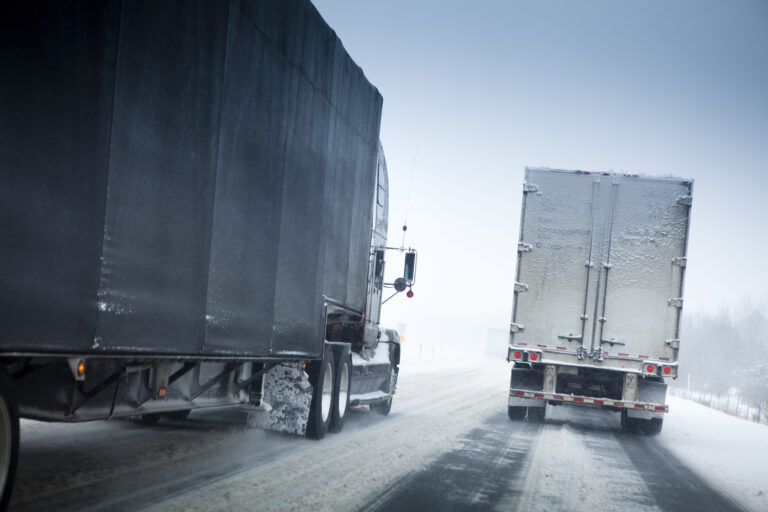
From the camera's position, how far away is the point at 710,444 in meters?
13.8

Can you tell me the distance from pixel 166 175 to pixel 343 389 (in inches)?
241

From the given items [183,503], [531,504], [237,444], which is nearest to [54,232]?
[183,503]

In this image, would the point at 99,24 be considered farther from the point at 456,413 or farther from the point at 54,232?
the point at 456,413

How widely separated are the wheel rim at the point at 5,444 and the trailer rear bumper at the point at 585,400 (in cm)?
1092

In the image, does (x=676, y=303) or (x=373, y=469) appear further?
(x=676, y=303)

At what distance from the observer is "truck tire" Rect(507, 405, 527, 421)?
14.4 m

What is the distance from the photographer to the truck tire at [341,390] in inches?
413

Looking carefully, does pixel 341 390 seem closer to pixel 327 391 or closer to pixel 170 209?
pixel 327 391

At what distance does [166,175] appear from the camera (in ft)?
Result: 18.0

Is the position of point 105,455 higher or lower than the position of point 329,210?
lower

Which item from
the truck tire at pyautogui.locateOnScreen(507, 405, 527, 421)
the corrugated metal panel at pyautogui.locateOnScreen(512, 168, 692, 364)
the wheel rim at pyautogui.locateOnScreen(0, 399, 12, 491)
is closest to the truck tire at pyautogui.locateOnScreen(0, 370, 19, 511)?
the wheel rim at pyautogui.locateOnScreen(0, 399, 12, 491)

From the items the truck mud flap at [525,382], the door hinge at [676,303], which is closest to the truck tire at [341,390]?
the truck mud flap at [525,382]

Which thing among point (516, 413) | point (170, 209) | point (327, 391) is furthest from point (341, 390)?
point (170, 209)

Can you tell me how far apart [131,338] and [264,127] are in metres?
2.64
